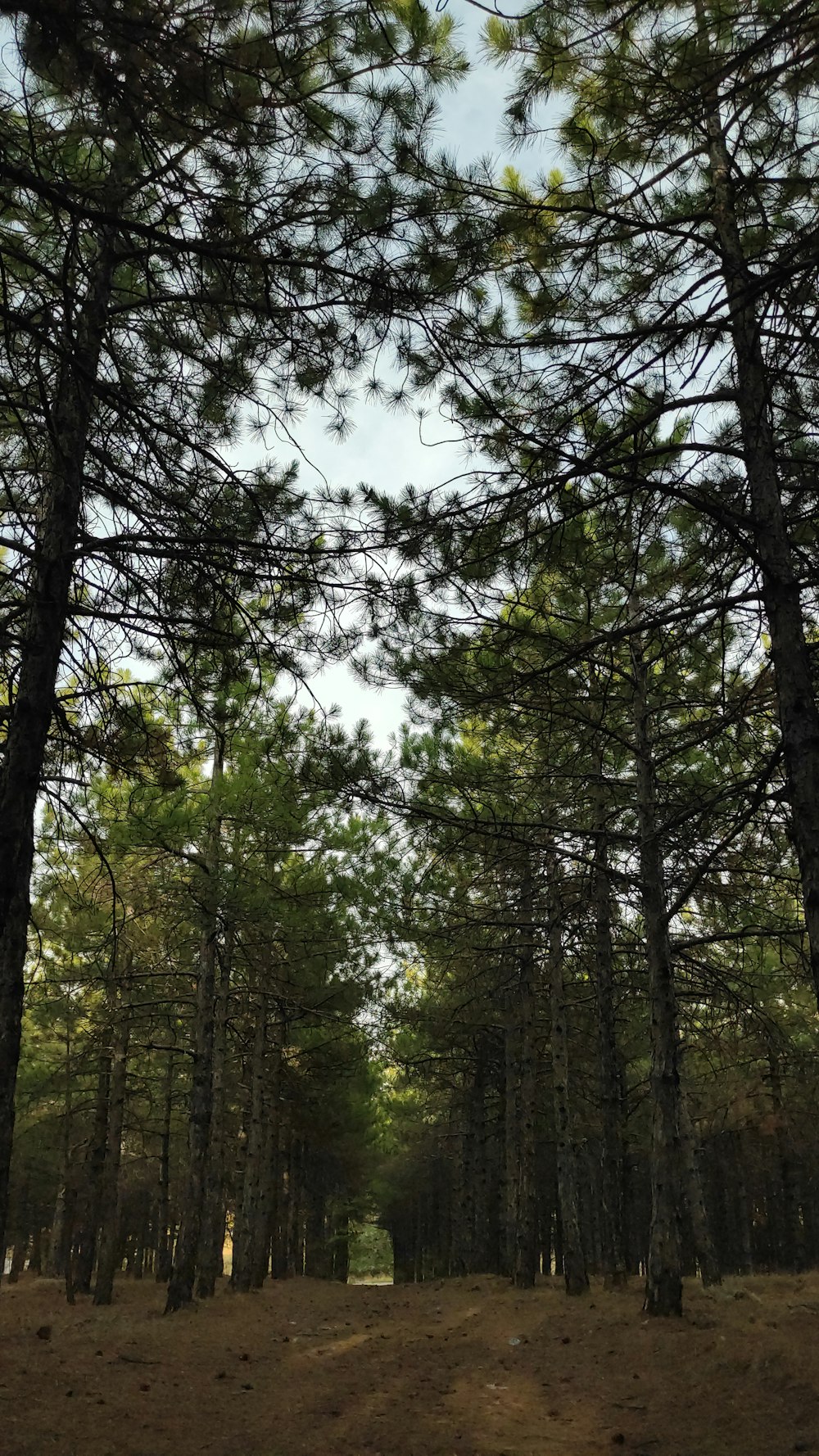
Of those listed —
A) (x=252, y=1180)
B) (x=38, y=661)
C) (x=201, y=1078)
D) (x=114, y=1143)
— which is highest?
(x=38, y=661)

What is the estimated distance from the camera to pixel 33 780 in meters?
4.70

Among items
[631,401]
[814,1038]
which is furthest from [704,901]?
[814,1038]

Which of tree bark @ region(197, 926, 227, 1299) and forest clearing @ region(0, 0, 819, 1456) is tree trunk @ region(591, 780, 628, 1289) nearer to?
forest clearing @ region(0, 0, 819, 1456)

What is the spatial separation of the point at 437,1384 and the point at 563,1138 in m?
5.46

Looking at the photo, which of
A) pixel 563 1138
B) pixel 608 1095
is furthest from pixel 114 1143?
pixel 608 1095

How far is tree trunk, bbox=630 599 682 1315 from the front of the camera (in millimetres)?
8758

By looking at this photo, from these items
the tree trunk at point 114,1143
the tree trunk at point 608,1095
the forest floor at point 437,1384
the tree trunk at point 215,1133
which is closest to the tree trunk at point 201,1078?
the tree trunk at point 215,1133

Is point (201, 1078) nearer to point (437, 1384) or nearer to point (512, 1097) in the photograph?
point (437, 1384)

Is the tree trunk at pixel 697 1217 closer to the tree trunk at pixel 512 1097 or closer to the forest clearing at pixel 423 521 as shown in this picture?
the forest clearing at pixel 423 521

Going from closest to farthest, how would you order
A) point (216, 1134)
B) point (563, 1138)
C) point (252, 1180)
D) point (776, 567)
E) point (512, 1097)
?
point (776, 567) < point (563, 1138) < point (252, 1180) < point (512, 1097) < point (216, 1134)

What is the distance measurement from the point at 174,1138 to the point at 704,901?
960 inches

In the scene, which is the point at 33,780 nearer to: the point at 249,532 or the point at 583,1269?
the point at 249,532

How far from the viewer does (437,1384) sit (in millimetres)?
7555

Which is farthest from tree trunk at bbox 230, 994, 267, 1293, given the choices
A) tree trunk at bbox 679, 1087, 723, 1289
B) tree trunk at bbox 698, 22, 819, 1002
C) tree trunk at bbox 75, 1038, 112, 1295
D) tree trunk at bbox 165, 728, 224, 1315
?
tree trunk at bbox 698, 22, 819, 1002
